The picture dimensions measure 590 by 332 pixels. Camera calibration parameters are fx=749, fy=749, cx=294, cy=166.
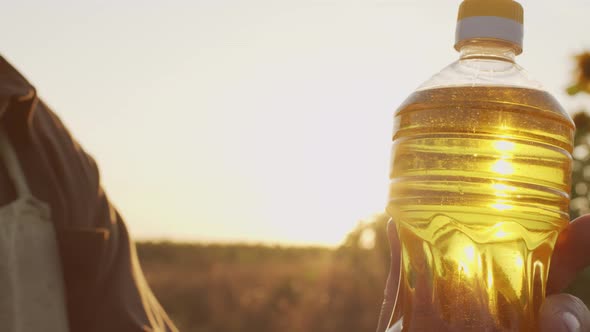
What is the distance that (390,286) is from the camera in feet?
5.77

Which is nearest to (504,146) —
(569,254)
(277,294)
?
(569,254)

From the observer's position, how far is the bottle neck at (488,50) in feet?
5.14

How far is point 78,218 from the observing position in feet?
8.16

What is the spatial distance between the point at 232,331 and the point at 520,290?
1139 cm

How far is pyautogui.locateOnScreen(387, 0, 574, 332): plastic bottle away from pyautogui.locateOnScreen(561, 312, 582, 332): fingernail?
0.48 feet

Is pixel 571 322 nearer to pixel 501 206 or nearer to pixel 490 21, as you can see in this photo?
pixel 501 206

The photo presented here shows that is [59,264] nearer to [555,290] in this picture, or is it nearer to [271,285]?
[555,290]

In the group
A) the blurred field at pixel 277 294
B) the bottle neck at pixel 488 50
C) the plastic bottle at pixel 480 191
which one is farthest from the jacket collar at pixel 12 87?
the blurred field at pixel 277 294

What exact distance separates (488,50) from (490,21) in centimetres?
28

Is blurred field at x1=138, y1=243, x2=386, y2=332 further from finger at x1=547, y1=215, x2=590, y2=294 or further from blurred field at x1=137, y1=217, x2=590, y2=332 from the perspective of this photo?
finger at x1=547, y1=215, x2=590, y2=294

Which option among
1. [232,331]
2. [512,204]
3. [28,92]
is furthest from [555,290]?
[232,331]

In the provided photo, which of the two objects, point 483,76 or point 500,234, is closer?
point 500,234

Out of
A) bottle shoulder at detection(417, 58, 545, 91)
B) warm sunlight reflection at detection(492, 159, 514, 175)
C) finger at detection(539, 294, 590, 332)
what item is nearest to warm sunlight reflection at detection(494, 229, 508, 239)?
warm sunlight reflection at detection(492, 159, 514, 175)

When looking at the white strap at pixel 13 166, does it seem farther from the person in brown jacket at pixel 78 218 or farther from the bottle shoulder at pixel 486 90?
the bottle shoulder at pixel 486 90
